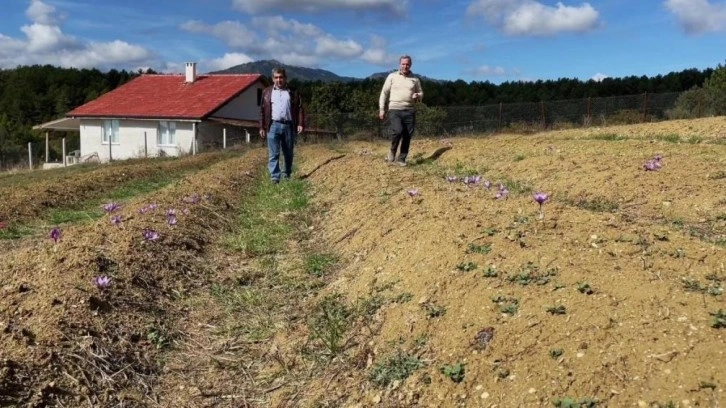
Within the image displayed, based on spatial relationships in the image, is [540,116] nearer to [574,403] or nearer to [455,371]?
[455,371]

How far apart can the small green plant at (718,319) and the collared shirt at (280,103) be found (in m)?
7.72

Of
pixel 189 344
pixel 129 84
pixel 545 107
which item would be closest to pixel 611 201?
pixel 189 344

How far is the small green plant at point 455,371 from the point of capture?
2.59 metres

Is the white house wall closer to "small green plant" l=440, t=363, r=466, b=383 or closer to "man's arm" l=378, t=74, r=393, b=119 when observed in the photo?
"man's arm" l=378, t=74, r=393, b=119

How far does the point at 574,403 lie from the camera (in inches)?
86.5

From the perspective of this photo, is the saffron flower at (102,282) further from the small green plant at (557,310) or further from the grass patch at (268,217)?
the small green plant at (557,310)

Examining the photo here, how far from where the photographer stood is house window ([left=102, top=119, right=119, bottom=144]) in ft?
129

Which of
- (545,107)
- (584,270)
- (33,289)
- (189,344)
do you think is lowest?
(189,344)

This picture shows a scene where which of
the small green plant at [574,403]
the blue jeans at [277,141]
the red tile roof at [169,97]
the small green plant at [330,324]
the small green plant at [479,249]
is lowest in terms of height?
the small green plant at [330,324]

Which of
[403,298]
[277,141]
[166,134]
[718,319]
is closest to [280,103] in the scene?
[277,141]

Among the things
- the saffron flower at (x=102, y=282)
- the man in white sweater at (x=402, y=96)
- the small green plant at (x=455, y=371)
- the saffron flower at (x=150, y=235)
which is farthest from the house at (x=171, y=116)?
the small green plant at (x=455, y=371)

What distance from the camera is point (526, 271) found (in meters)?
3.31

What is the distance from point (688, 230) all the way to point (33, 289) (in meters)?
4.75

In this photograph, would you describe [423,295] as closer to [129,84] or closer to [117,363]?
[117,363]
